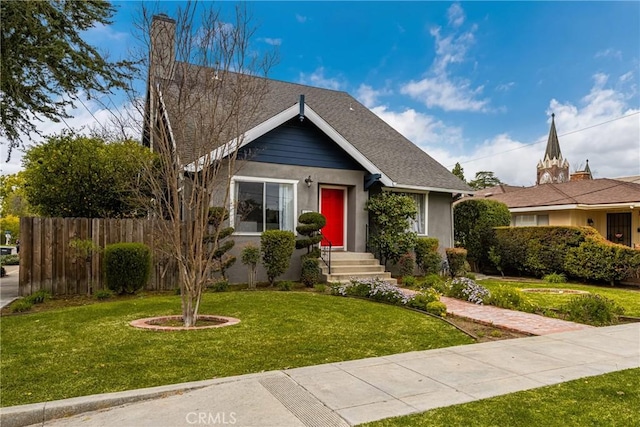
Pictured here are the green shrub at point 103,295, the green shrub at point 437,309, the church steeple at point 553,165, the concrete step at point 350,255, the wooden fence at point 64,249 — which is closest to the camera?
the green shrub at point 437,309

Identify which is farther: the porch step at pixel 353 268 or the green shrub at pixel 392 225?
the green shrub at pixel 392 225

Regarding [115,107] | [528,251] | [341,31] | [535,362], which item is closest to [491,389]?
[535,362]

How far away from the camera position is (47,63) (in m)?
9.51

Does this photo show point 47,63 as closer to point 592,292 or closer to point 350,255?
point 350,255

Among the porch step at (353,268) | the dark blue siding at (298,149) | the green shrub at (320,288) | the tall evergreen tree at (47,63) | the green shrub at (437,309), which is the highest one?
the tall evergreen tree at (47,63)

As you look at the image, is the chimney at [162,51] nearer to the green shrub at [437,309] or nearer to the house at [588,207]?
the green shrub at [437,309]

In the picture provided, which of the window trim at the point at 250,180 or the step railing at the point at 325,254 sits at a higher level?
the window trim at the point at 250,180

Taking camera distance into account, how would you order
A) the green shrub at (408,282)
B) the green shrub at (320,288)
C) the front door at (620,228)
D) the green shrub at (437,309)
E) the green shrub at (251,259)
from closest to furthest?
the green shrub at (437,309) → the green shrub at (320,288) → the green shrub at (251,259) → the green shrub at (408,282) → the front door at (620,228)

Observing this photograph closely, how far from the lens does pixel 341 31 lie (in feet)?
56.0

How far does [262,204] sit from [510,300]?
6.88 m

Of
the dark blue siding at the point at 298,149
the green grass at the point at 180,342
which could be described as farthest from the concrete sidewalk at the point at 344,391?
the dark blue siding at the point at 298,149

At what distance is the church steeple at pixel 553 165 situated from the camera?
50.4 m

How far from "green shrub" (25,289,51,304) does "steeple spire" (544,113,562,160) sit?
54.1 meters
